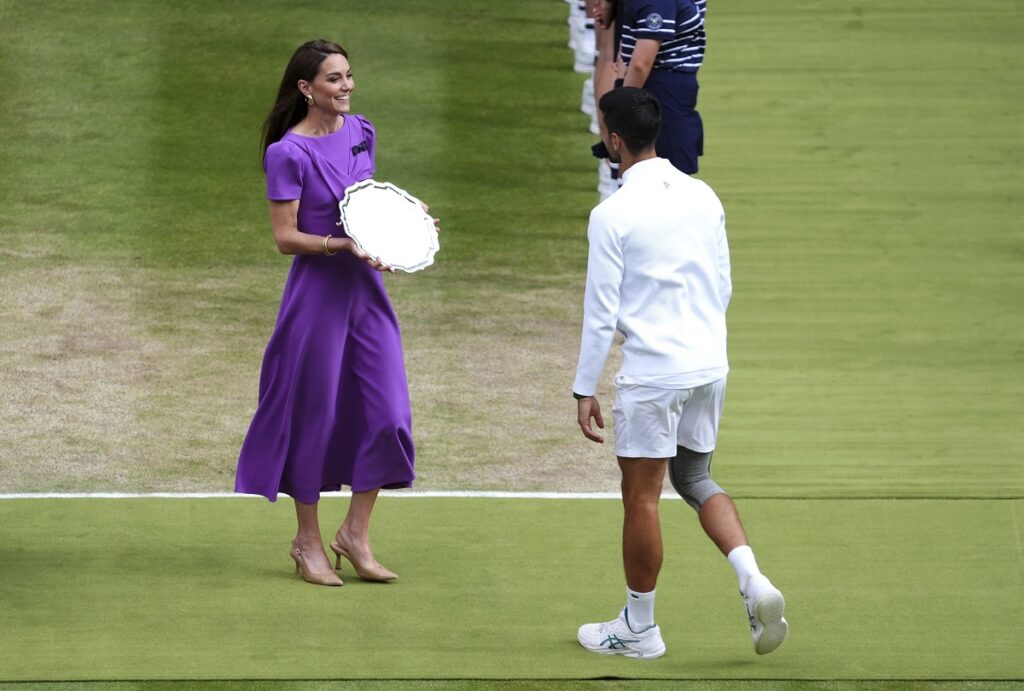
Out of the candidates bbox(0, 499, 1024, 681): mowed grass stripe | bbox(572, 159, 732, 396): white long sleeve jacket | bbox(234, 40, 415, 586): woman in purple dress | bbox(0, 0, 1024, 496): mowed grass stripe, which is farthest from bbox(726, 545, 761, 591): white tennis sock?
bbox(0, 0, 1024, 496): mowed grass stripe

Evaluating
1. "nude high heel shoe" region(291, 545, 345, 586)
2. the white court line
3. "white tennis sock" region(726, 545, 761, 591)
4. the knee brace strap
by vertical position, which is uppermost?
the knee brace strap

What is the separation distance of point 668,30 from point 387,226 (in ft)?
13.6

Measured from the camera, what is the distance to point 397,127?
51.8 ft

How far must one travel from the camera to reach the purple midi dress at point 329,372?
7832 mm

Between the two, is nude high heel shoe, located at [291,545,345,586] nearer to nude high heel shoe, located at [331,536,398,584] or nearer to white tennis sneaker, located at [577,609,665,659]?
nude high heel shoe, located at [331,536,398,584]

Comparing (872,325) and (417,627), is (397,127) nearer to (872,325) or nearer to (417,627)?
(872,325)

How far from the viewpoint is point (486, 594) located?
7.75 metres

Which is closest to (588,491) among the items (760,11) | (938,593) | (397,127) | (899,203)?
(938,593)

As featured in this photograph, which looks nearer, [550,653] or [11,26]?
[550,653]

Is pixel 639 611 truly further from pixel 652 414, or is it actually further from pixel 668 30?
pixel 668 30

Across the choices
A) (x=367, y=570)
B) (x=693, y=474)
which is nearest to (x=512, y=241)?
(x=367, y=570)

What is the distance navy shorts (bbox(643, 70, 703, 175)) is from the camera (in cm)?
1149

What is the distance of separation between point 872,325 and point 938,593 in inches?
172

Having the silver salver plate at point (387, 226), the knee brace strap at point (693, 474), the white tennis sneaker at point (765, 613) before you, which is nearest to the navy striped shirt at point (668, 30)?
the silver salver plate at point (387, 226)
